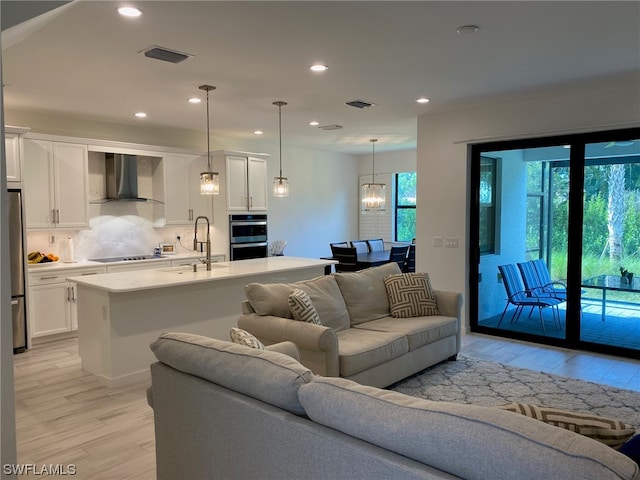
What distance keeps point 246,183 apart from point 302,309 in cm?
411

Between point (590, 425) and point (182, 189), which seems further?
point (182, 189)

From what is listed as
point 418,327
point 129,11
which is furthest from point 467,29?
point 418,327

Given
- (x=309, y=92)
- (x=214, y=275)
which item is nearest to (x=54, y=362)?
(x=214, y=275)

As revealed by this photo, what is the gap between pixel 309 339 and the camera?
3.38 metres

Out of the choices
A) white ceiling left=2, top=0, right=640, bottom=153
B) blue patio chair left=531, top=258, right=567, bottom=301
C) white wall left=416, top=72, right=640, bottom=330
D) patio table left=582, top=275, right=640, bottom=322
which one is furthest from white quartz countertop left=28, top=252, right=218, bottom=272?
patio table left=582, top=275, right=640, bottom=322

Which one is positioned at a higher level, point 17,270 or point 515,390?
point 17,270

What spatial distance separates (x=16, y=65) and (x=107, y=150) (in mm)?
2306

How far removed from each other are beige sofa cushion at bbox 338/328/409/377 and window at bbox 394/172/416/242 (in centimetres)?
616

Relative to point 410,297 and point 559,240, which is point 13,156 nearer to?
point 410,297

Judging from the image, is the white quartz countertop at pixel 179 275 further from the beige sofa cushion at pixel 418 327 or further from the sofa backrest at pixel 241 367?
the sofa backrest at pixel 241 367

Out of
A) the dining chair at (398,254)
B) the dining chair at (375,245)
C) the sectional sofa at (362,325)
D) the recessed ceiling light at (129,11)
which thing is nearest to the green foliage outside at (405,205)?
the dining chair at (375,245)

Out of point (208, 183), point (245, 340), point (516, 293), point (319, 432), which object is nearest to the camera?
point (319, 432)

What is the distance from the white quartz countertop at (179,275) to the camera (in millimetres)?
4089

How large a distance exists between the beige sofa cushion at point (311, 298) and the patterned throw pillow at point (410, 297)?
583 millimetres
